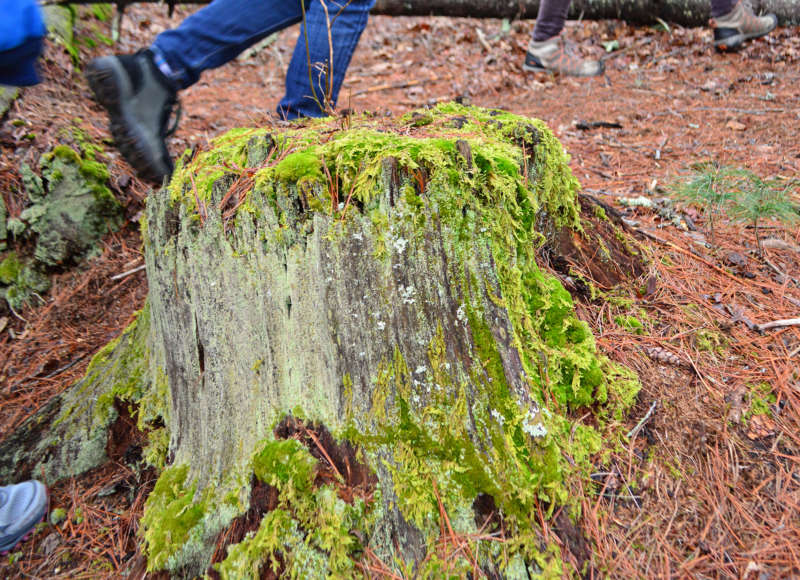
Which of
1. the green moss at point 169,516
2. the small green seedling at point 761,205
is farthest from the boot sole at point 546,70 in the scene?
the green moss at point 169,516

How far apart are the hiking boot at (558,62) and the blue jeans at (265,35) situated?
14.5 feet

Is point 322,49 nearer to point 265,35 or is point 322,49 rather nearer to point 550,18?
point 265,35

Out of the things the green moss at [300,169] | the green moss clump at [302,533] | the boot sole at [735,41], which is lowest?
the green moss clump at [302,533]

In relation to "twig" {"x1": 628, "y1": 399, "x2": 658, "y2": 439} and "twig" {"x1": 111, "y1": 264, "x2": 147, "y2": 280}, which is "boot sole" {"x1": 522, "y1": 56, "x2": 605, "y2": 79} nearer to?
"twig" {"x1": 111, "y1": 264, "x2": 147, "y2": 280}

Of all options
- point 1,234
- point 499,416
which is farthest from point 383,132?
point 1,234

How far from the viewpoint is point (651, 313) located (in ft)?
7.55

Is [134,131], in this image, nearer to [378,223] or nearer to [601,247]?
[378,223]

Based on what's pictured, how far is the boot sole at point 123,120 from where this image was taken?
263 centimetres

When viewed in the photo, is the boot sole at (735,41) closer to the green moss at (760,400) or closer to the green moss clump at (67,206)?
the green moss at (760,400)

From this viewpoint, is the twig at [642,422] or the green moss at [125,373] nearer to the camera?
the twig at [642,422]

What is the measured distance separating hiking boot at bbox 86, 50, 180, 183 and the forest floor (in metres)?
0.60

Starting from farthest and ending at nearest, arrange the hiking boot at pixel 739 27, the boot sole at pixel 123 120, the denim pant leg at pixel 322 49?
the hiking boot at pixel 739 27, the denim pant leg at pixel 322 49, the boot sole at pixel 123 120

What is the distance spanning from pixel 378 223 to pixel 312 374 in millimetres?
643

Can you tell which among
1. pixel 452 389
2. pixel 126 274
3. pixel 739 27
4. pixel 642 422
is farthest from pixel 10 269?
pixel 739 27
